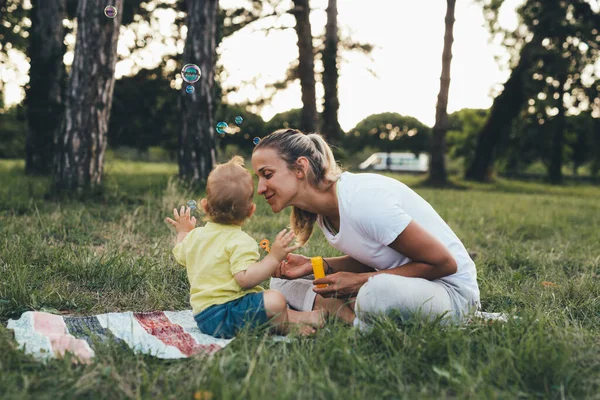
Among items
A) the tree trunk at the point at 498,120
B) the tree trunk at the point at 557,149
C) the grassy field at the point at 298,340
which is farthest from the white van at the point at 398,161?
the grassy field at the point at 298,340

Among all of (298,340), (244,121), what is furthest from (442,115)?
(298,340)

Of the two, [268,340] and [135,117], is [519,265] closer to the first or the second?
[268,340]

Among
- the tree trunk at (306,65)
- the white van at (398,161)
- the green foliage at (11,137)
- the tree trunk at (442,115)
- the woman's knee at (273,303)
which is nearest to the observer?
the woman's knee at (273,303)

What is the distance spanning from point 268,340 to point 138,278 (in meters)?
1.45

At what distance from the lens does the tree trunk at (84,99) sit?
255 inches

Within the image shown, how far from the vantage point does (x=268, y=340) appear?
2.46 meters

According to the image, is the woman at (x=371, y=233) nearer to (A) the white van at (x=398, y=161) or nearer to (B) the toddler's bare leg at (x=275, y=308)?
(B) the toddler's bare leg at (x=275, y=308)

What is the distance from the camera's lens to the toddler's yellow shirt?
2719 millimetres

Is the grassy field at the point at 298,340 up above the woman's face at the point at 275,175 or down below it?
below

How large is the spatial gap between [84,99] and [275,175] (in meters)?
4.44

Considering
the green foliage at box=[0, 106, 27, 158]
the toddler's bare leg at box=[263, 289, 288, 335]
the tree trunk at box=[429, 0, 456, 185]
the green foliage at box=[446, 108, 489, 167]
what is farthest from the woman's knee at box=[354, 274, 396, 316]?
the green foliage at box=[0, 106, 27, 158]

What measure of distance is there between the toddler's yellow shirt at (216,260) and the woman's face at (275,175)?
258 mm

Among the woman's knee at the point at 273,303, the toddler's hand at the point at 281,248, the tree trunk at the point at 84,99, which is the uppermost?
the tree trunk at the point at 84,99

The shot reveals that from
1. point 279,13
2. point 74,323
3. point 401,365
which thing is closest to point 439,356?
point 401,365
